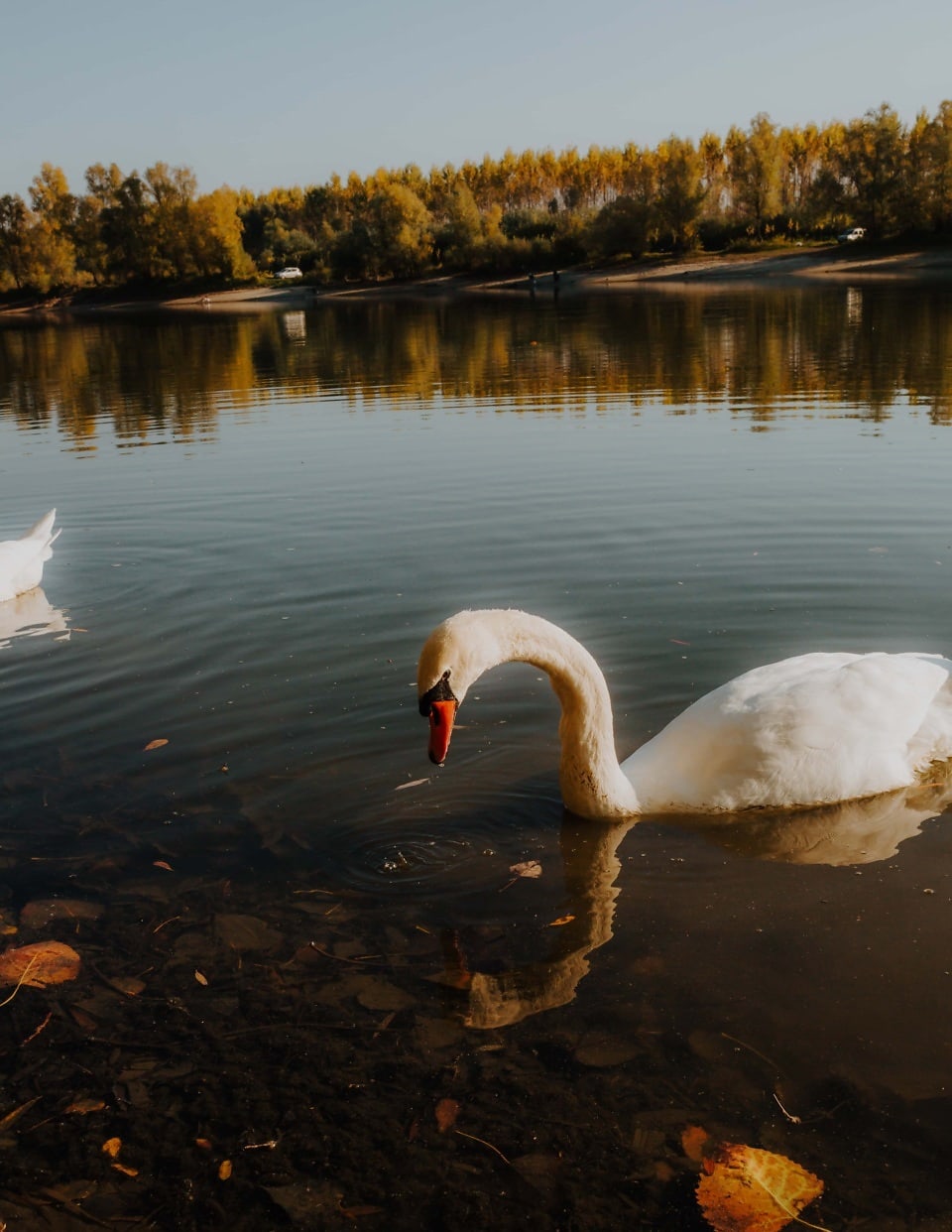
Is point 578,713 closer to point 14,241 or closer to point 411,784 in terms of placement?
point 411,784

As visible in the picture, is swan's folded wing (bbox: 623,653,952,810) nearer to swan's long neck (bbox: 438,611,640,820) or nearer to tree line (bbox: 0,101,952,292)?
swan's long neck (bbox: 438,611,640,820)

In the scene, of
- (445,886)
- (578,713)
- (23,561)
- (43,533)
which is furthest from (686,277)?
(445,886)

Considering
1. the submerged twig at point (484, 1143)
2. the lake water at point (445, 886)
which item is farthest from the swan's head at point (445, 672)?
the submerged twig at point (484, 1143)

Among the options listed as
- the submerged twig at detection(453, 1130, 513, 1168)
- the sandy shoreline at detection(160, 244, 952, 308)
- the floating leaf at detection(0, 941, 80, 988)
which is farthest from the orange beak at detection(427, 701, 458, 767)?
the sandy shoreline at detection(160, 244, 952, 308)

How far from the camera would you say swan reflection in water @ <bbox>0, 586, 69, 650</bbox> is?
991cm

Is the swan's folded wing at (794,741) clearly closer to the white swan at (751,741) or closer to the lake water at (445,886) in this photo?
the white swan at (751,741)

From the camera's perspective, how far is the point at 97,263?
448ft

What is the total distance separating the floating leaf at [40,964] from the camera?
489 cm

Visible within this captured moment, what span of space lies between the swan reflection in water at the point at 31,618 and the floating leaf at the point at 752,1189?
748cm

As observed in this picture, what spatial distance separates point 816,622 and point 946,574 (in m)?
1.69

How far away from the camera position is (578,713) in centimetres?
578

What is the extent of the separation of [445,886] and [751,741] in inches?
66.9

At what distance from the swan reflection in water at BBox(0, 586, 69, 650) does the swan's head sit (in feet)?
18.6

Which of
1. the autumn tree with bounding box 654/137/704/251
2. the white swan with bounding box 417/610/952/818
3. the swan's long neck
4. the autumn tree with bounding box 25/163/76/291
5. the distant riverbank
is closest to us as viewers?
the swan's long neck
